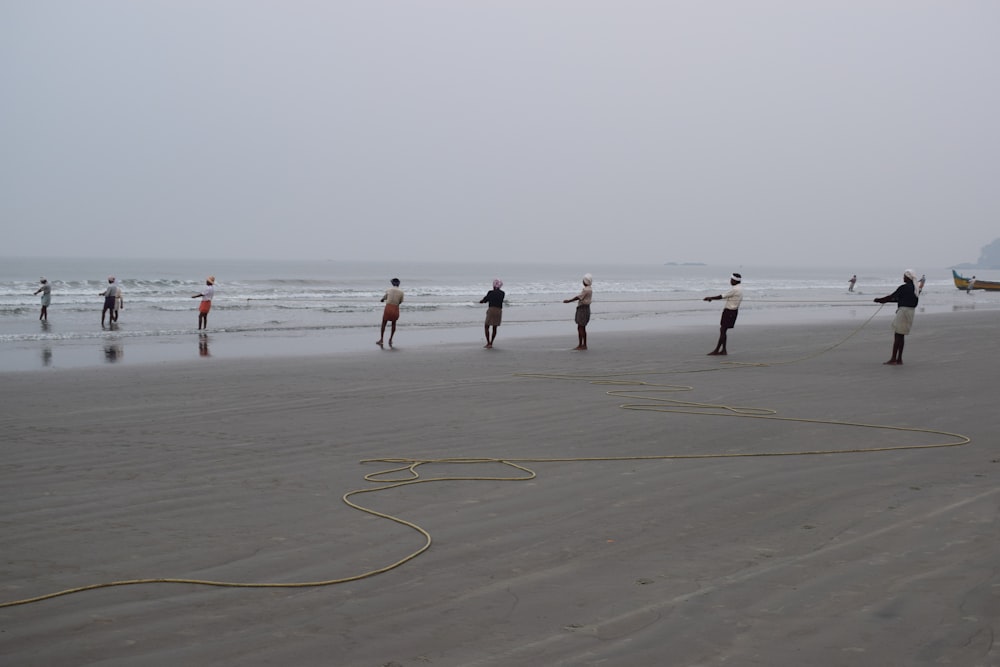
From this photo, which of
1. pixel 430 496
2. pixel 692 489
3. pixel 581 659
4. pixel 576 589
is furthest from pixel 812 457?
pixel 581 659

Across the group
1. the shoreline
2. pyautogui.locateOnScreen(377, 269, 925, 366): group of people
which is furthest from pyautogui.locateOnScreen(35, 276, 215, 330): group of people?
pyautogui.locateOnScreen(377, 269, 925, 366): group of people

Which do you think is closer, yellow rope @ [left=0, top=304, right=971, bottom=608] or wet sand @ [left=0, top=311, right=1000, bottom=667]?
wet sand @ [left=0, top=311, right=1000, bottom=667]

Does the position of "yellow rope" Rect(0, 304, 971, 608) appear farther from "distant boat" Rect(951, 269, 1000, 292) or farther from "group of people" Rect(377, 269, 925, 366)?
"distant boat" Rect(951, 269, 1000, 292)

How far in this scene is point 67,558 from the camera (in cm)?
466

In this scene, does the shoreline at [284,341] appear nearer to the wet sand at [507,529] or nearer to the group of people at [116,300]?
the group of people at [116,300]

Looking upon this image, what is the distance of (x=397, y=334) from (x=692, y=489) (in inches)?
681

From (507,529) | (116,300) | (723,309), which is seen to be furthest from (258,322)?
(507,529)

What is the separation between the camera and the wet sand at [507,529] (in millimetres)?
3658

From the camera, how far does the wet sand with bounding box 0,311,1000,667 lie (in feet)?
12.0

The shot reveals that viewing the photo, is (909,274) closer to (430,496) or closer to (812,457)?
(812,457)

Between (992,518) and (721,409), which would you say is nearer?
(992,518)

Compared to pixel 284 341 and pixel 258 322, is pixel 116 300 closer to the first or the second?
pixel 258 322

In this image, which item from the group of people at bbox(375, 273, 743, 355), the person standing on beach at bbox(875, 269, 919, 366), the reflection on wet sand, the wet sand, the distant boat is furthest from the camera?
the distant boat

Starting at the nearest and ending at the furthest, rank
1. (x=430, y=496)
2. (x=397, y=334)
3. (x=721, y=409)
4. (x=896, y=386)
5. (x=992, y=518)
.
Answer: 1. (x=992, y=518)
2. (x=430, y=496)
3. (x=721, y=409)
4. (x=896, y=386)
5. (x=397, y=334)
